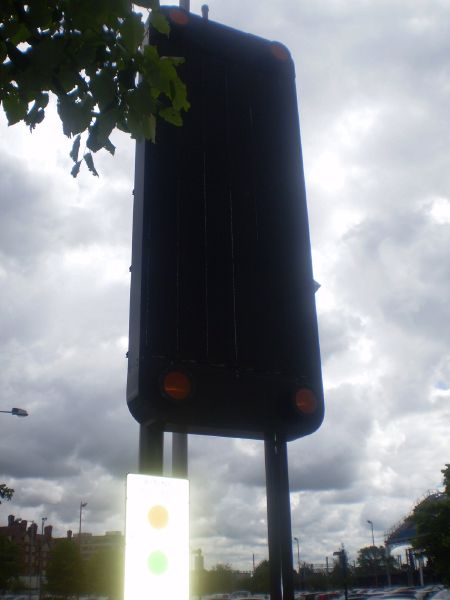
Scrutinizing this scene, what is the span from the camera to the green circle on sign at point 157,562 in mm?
3373

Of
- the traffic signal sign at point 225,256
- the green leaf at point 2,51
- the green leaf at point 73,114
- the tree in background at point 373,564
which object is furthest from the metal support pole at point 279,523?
the tree in background at point 373,564

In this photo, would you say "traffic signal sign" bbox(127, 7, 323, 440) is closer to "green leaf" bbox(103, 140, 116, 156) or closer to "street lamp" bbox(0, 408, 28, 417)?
"green leaf" bbox(103, 140, 116, 156)

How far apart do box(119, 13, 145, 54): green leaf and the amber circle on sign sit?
256 cm

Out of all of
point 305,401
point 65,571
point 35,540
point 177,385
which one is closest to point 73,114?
point 177,385

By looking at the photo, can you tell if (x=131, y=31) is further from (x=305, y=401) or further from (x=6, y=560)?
(x=6, y=560)

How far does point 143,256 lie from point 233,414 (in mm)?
1265

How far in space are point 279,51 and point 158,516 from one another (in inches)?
172

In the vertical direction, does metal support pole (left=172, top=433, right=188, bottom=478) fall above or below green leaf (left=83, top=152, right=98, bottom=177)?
below

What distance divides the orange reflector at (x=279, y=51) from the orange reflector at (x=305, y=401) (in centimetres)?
326

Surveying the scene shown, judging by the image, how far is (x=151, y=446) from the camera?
13.4ft

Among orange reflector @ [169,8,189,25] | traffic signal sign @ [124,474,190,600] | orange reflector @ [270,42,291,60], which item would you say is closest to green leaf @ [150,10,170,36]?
orange reflector @ [169,8,189,25]

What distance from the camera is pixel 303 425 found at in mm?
4348

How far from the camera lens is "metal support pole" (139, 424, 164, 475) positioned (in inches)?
157

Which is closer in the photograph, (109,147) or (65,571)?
(109,147)
